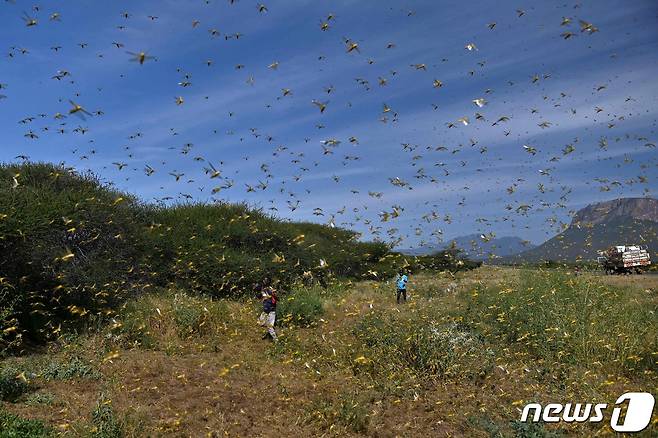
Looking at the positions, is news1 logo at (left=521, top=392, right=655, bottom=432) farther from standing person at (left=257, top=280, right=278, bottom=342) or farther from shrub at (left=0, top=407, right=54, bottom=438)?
standing person at (left=257, top=280, right=278, bottom=342)

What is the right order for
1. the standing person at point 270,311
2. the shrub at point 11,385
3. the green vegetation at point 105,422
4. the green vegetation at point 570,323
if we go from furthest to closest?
the standing person at point 270,311
the green vegetation at point 570,323
the shrub at point 11,385
the green vegetation at point 105,422

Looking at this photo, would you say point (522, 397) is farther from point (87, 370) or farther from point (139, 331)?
point (139, 331)

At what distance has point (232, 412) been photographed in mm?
8102

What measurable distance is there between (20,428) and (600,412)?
890 cm

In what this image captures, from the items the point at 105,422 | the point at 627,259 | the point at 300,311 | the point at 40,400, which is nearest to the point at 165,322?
the point at 300,311

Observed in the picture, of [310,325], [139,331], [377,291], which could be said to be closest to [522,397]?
[310,325]

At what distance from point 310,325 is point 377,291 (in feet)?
31.7

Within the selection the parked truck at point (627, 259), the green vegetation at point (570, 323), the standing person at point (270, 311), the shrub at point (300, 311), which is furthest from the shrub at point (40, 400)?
the parked truck at point (627, 259)

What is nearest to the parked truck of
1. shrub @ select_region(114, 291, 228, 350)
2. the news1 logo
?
the news1 logo

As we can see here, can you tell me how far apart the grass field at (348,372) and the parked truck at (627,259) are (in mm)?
28517

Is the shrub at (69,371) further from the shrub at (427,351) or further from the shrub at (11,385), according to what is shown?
the shrub at (427,351)

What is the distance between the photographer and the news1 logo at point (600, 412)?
262 inches

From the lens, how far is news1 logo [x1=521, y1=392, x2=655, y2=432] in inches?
262

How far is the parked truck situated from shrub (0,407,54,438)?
1619 inches
